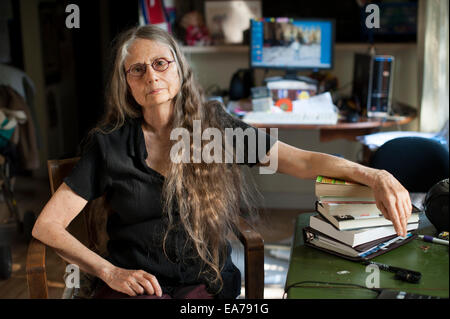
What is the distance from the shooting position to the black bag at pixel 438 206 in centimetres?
128

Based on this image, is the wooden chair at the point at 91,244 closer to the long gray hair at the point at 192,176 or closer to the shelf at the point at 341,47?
the long gray hair at the point at 192,176

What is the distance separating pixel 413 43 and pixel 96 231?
7.36ft

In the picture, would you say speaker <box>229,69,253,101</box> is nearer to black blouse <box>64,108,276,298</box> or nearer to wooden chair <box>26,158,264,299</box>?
wooden chair <box>26,158,264,299</box>

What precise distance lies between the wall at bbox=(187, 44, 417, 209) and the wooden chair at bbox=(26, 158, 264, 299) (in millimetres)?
1681

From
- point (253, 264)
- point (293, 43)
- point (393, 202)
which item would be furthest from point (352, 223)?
point (293, 43)

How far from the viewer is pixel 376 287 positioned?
1.12m

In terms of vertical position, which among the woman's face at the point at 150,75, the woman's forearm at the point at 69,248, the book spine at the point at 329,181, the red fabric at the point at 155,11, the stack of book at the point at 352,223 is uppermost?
the red fabric at the point at 155,11

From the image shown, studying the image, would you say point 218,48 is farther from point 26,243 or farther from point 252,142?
point 252,142

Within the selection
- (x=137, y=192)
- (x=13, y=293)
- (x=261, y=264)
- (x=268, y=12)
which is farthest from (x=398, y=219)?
(x=268, y=12)

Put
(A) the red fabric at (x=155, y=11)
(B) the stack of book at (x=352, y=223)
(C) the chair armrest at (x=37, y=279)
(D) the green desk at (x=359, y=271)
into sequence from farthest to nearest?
1. (A) the red fabric at (x=155, y=11)
2. (C) the chair armrest at (x=37, y=279)
3. (B) the stack of book at (x=352, y=223)
4. (D) the green desk at (x=359, y=271)

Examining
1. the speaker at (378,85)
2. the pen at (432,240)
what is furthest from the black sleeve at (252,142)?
the speaker at (378,85)

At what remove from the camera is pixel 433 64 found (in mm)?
2781

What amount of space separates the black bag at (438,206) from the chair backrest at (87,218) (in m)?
0.88

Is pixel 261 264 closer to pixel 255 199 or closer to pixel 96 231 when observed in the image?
pixel 255 199
